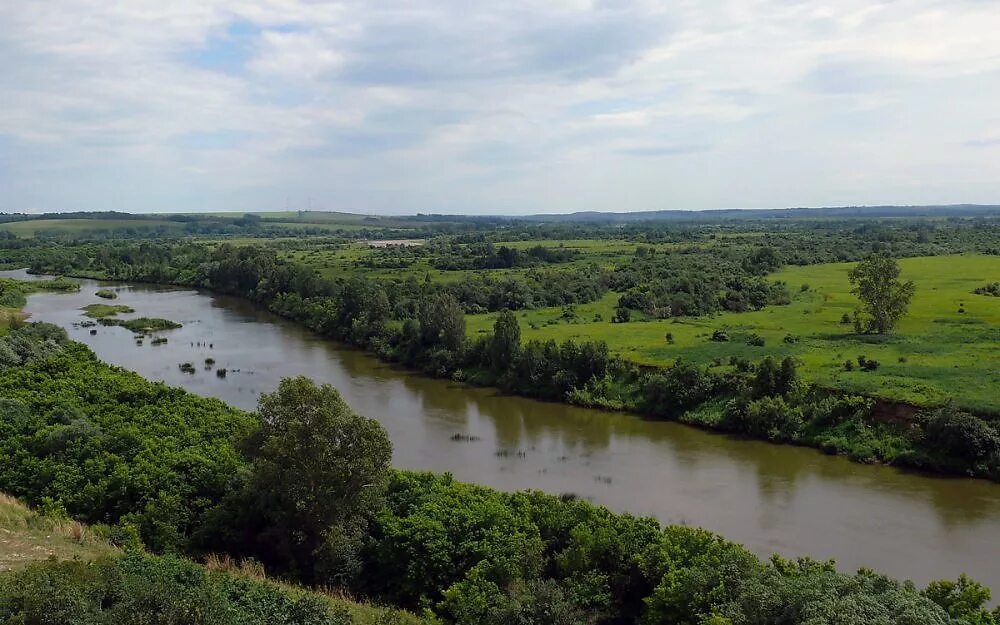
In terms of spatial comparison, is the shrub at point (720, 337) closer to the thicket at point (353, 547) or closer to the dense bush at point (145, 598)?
the thicket at point (353, 547)

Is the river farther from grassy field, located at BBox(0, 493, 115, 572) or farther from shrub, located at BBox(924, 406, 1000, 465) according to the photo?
grassy field, located at BBox(0, 493, 115, 572)

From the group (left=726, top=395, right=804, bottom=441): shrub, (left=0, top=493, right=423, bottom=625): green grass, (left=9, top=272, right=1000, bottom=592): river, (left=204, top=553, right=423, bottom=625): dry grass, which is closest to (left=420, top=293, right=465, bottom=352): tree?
(left=9, top=272, right=1000, bottom=592): river

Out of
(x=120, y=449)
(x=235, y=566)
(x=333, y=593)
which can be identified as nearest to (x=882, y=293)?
(x=333, y=593)

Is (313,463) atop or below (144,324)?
atop

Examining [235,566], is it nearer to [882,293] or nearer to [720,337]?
[720,337]

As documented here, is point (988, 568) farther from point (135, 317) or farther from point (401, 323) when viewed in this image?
point (135, 317)

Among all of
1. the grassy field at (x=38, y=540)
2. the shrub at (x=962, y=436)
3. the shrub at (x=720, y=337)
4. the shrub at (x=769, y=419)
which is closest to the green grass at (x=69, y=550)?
the grassy field at (x=38, y=540)
